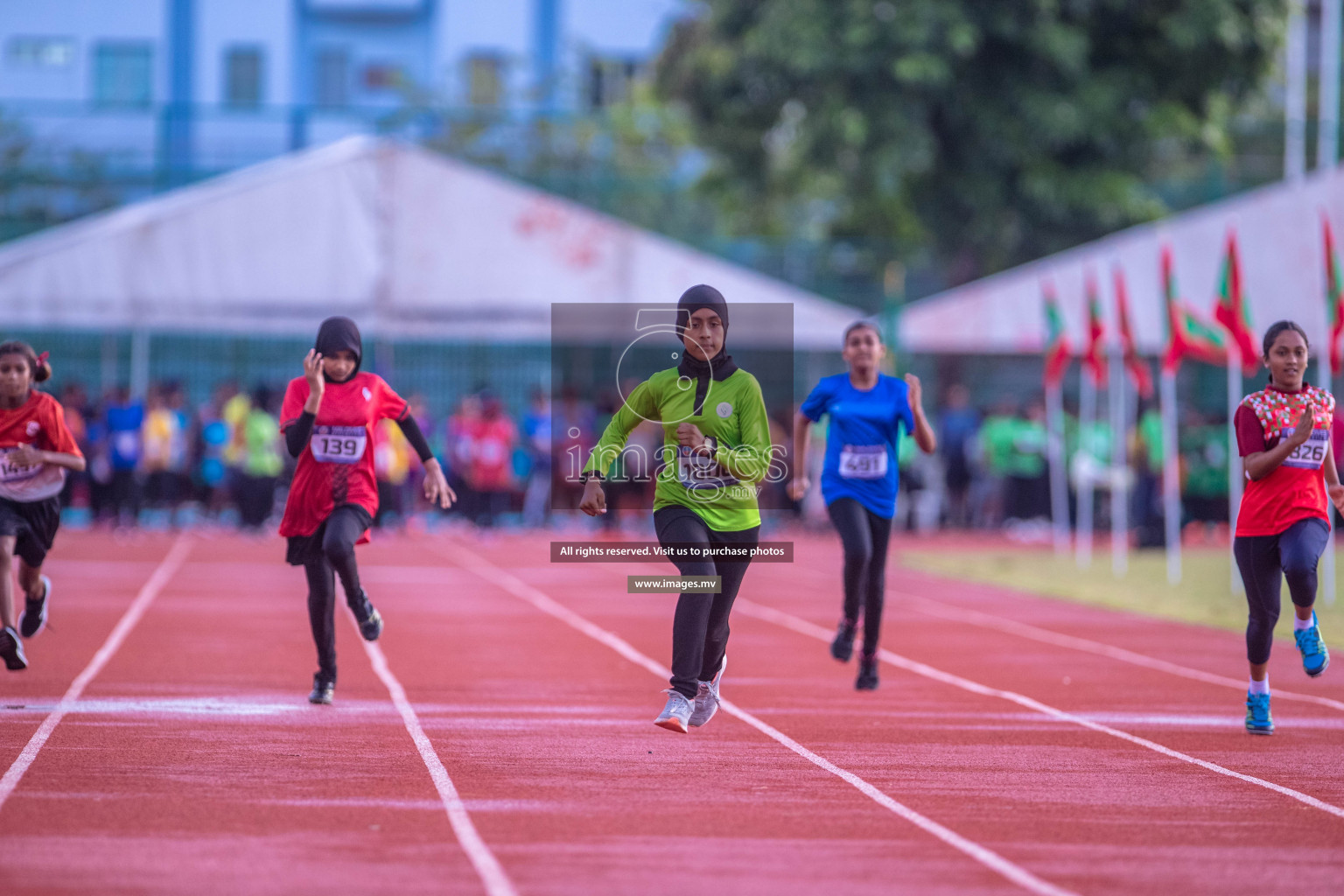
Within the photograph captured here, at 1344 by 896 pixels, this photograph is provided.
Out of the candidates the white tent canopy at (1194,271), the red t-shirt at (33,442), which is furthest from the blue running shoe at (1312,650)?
the white tent canopy at (1194,271)

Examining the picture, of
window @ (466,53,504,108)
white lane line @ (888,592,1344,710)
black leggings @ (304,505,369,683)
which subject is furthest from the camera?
window @ (466,53,504,108)

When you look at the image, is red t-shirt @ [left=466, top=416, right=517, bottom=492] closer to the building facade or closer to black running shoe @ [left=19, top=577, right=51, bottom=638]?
black running shoe @ [left=19, top=577, right=51, bottom=638]

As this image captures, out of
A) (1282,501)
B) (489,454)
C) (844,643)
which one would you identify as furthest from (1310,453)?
(489,454)

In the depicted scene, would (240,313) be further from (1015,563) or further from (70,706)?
(70,706)

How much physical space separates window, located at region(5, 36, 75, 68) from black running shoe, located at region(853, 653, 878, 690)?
136ft

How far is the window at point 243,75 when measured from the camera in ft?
153

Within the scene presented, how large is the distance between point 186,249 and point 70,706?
1434cm

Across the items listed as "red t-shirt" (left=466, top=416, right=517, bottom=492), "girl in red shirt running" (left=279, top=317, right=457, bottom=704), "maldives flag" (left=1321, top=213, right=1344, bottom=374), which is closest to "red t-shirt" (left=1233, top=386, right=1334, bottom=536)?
"girl in red shirt running" (left=279, top=317, right=457, bottom=704)

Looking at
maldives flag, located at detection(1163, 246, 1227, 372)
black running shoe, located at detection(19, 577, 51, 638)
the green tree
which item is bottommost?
black running shoe, located at detection(19, 577, 51, 638)

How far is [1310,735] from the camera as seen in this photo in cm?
902

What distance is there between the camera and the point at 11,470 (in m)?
9.52

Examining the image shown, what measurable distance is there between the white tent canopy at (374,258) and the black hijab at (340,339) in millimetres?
13194

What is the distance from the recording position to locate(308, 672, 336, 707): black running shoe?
9.34 metres

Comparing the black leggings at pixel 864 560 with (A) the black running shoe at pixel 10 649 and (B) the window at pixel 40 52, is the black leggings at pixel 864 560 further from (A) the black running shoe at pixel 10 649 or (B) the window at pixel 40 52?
(B) the window at pixel 40 52
